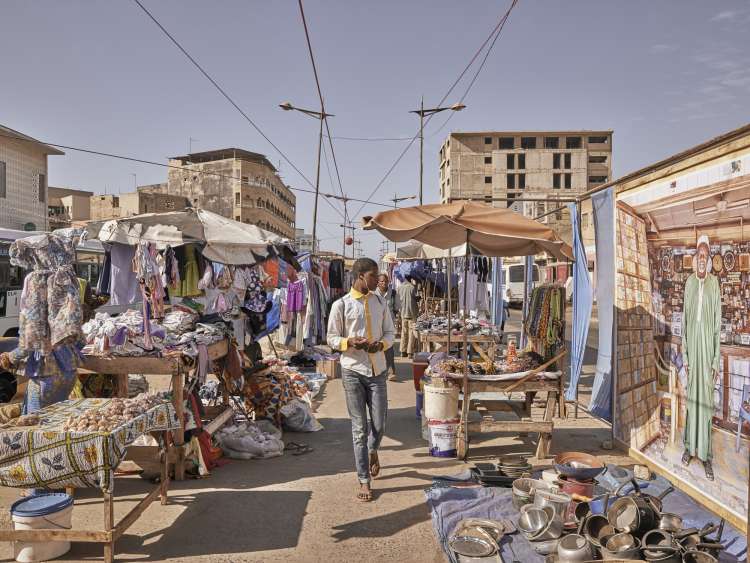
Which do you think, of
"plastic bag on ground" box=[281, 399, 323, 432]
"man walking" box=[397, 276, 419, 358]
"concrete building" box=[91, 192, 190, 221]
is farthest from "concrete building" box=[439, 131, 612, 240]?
"plastic bag on ground" box=[281, 399, 323, 432]

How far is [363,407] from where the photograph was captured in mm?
5117

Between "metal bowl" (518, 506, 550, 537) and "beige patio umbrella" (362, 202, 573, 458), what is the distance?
181 centimetres

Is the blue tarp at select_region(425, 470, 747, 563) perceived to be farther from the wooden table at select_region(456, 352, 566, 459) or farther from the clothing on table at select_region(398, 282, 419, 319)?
the clothing on table at select_region(398, 282, 419, 319)

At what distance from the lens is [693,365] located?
5.17 metres

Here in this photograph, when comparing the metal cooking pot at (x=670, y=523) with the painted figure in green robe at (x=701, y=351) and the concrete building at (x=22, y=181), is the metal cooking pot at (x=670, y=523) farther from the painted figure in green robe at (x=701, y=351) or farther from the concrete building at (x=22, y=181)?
the concrete building at (x=22, y=181)

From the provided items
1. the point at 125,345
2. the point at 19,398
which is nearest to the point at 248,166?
the point at 19,398

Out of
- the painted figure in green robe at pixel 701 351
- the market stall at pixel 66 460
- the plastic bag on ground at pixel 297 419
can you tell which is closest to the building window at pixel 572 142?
the plastic bag on ground at pixel 297 419

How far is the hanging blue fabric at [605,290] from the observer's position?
664 centimetres

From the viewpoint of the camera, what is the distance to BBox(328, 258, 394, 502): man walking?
506 centimetres

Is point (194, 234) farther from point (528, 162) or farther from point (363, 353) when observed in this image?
point (528, 162)

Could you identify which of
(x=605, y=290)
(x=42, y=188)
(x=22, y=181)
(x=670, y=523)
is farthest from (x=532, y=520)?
(x=42, y=188)

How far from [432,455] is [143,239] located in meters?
4.28

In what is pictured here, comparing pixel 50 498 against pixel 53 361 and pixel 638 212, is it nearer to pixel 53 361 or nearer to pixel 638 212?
pixel 53 361

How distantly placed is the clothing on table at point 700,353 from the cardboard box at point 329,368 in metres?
7.52
